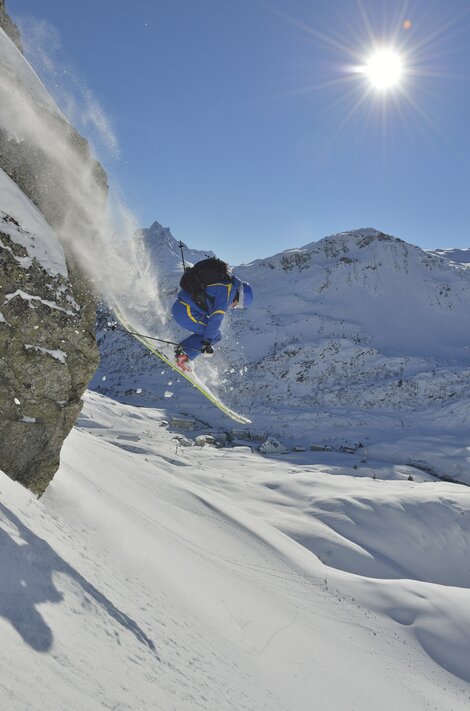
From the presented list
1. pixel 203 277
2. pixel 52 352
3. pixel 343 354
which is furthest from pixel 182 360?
pixel 343 354

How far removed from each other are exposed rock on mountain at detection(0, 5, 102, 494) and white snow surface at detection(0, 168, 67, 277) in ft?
0.05

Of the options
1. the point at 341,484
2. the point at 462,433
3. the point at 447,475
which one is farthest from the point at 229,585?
the point at 462,433

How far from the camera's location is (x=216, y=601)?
20.7 feet

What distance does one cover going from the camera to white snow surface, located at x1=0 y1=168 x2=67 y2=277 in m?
5.27

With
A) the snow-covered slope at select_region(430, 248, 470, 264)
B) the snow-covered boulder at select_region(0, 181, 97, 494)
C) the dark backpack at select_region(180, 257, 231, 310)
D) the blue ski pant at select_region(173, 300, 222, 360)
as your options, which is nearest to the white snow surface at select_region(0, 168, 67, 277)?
the snow-covered boulder at select_region(0, 181, 97, 494)

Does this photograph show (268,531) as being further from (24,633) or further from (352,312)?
(352,312)

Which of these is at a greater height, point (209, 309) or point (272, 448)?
point (209, 309)

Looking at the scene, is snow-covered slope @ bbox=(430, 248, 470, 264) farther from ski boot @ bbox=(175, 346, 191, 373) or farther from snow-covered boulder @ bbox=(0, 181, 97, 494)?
snow-covered boulder @ bbox=(0, 181, 97, 494)

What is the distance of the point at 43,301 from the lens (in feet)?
17.9

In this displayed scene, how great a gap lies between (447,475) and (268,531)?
857 inches

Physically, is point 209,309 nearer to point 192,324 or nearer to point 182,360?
point 192,324

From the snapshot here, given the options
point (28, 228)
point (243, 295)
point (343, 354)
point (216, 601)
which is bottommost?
point (216, 601)

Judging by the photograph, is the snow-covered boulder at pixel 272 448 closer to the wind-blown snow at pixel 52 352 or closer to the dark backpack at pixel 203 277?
the dark backpack at pixel 203 277

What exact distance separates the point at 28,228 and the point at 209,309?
413cm
